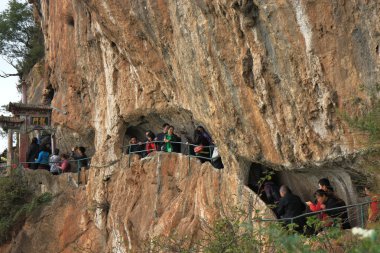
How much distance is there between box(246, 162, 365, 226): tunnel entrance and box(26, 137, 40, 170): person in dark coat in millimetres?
10670

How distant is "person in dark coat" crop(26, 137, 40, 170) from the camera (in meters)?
25.2

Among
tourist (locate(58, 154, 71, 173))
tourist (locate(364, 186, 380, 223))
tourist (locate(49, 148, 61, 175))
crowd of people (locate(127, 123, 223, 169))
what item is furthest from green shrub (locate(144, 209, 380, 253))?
tourist (locate(49, 148, 61, 175))

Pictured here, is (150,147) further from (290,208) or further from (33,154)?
(290,208)

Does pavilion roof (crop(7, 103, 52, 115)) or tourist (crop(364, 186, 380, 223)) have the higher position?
pavilion roof (crop(7, 103, 52, 115))

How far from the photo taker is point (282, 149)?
13953 mm

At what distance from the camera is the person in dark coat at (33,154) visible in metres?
25.2

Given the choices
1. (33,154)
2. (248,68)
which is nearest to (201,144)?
(248,68)

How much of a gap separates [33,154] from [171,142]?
7862 mm

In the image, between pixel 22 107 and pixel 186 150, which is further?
pixel 22 107

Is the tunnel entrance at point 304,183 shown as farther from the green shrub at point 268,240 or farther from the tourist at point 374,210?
the tourist at point 374,210

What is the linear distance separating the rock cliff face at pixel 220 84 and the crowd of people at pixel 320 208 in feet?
1.68

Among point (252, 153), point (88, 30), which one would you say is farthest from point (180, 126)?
point (252, 153)

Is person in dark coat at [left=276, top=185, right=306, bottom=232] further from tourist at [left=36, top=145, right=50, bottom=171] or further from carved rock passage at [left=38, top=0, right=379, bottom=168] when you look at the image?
tourist at [left=36, top=145, right=50, bottom=171]

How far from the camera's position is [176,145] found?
19.6 metres
